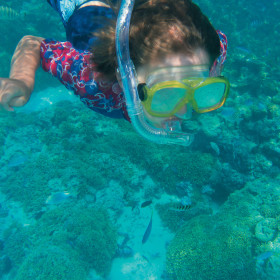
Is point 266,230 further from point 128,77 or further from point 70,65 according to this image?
point 70,65

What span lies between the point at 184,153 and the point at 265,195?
2.60m

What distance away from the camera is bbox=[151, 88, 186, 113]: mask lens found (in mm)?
1517

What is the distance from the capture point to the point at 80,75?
6.88 ft

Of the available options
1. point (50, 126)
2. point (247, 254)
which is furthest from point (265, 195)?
point (50, 126)

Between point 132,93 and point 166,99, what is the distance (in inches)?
11.9

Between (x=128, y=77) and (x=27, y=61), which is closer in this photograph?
(x=128, y=77)

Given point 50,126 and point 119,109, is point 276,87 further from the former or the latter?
point 50,126

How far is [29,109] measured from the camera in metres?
9.29

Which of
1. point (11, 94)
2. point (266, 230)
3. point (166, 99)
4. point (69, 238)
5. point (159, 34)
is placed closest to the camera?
point (159, 34)

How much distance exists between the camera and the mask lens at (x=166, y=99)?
1517 mm

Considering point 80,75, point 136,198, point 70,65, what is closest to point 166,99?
point 80,75

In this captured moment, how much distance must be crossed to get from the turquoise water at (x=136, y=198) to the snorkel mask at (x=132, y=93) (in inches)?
102

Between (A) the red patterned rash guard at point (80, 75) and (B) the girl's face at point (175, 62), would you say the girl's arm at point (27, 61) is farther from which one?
(B) the girl's face at point (175, 62)

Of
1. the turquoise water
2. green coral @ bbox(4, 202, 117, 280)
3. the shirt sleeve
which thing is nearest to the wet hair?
the shirt sleeve
